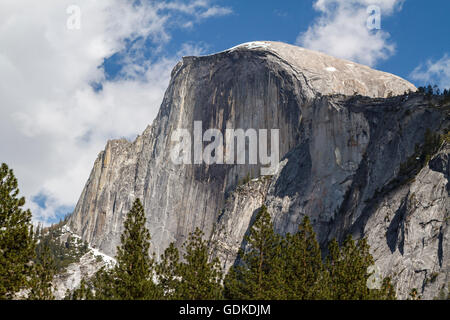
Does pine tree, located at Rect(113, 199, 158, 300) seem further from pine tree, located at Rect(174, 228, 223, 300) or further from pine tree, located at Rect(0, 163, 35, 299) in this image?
pine tree, located at Rect(0, 163, 35, 299)

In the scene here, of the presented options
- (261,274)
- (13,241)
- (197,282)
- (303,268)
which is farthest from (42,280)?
(303,268)

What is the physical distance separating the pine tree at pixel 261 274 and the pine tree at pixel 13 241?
16.7m

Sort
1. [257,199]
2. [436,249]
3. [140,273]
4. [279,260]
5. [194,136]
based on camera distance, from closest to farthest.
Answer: [140,273]
[279,260]
[436,249]
[257,199]
[194,136]

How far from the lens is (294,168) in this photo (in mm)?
121938

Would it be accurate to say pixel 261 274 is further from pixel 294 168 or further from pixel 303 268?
pixel 294 168

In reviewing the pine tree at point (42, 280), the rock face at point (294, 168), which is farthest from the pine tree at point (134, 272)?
the rock face at point (294, 168)

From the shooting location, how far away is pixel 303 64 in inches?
5517

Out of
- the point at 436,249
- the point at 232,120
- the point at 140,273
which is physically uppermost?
the point at 232,120

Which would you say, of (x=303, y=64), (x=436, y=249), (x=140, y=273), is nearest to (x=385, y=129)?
(x=436, y=249)

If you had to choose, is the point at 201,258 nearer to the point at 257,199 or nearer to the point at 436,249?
the point at 436,249

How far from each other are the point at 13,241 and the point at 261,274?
19490mm

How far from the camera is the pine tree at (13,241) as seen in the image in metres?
38.4

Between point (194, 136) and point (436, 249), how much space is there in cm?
8496

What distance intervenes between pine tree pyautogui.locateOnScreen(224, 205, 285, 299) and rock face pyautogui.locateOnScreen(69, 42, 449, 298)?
28000 mm
